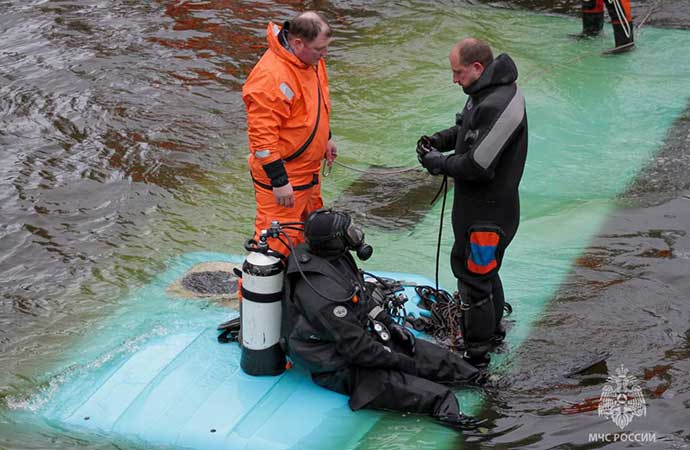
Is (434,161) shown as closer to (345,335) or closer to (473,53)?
(473,53)

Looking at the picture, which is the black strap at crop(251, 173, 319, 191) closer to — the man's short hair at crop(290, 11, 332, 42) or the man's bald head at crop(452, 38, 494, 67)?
Answer: the man's short hair at crop(290, 11, 332, 42)

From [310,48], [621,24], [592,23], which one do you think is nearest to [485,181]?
[310,48]

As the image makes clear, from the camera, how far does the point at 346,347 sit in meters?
4.42

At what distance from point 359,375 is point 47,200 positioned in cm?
438

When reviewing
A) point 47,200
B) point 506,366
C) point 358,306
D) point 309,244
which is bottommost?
point 47,200

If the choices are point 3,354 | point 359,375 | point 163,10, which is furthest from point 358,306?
point 163,10

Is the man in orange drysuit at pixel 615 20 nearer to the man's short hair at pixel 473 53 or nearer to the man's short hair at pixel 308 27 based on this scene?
the man's short hair at pixel 473 53

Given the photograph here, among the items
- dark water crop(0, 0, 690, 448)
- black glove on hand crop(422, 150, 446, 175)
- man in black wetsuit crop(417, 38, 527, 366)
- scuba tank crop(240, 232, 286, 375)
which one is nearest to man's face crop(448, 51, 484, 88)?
man in black wetsuit crop(417, 38, 527, 366)

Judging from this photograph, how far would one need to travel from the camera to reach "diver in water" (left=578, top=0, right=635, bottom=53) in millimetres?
10500

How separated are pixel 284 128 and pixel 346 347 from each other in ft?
4.45

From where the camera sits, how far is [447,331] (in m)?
5.39

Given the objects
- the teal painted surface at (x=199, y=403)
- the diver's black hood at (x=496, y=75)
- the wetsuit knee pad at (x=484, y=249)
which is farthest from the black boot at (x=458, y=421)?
the diver's black hood at (x=496, y=75)

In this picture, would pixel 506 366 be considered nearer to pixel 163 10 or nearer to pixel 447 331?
pixel 447 331

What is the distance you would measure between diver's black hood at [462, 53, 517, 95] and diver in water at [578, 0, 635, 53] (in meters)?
6.48
